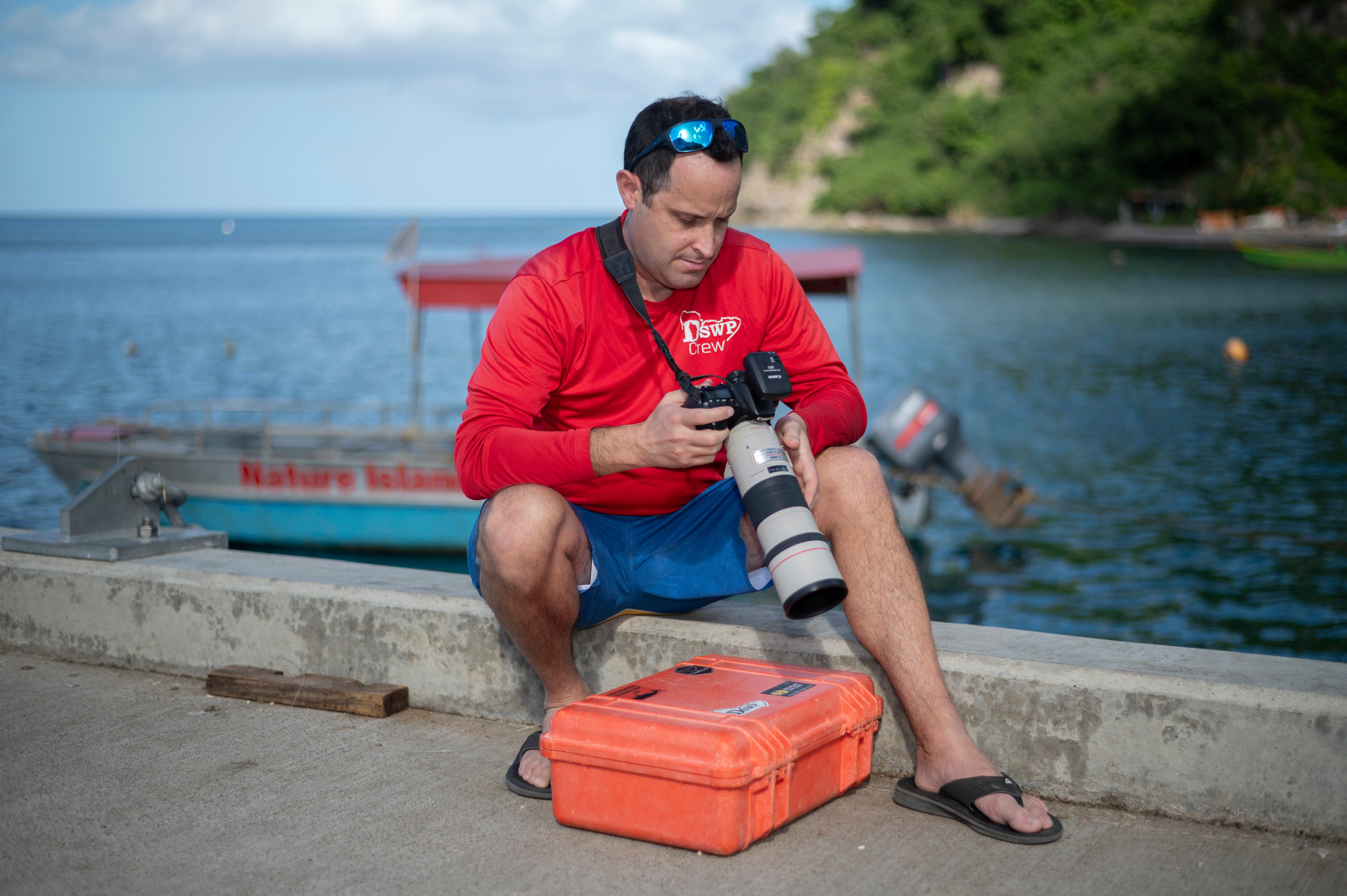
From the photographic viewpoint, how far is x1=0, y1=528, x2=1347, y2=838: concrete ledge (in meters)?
2.52

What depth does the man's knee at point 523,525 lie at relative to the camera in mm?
2668

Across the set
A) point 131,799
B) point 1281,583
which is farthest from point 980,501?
point 131,799

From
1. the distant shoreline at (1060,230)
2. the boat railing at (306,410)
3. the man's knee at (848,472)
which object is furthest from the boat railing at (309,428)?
the distant shoreline at (1060,230)

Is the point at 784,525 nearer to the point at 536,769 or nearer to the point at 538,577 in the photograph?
the point at 538,577

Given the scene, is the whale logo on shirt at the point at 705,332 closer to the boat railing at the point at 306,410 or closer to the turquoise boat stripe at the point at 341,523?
the boat railing at the point at 306,410

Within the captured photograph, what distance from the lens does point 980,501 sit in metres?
10.9

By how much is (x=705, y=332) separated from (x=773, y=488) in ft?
2.11

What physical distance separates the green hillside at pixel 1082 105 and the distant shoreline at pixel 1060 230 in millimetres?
1069

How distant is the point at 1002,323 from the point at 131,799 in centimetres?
3580

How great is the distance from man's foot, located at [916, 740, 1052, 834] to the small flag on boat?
9.68m

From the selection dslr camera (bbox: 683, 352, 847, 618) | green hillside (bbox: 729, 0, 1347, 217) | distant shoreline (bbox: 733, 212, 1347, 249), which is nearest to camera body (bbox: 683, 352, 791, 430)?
dslr camera (bbox: 683, 352, 847, 618)

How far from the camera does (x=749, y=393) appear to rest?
2629mm

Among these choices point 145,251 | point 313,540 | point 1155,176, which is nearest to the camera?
point 313,540

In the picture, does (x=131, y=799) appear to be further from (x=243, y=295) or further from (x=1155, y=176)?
(x=1155, y=176)
